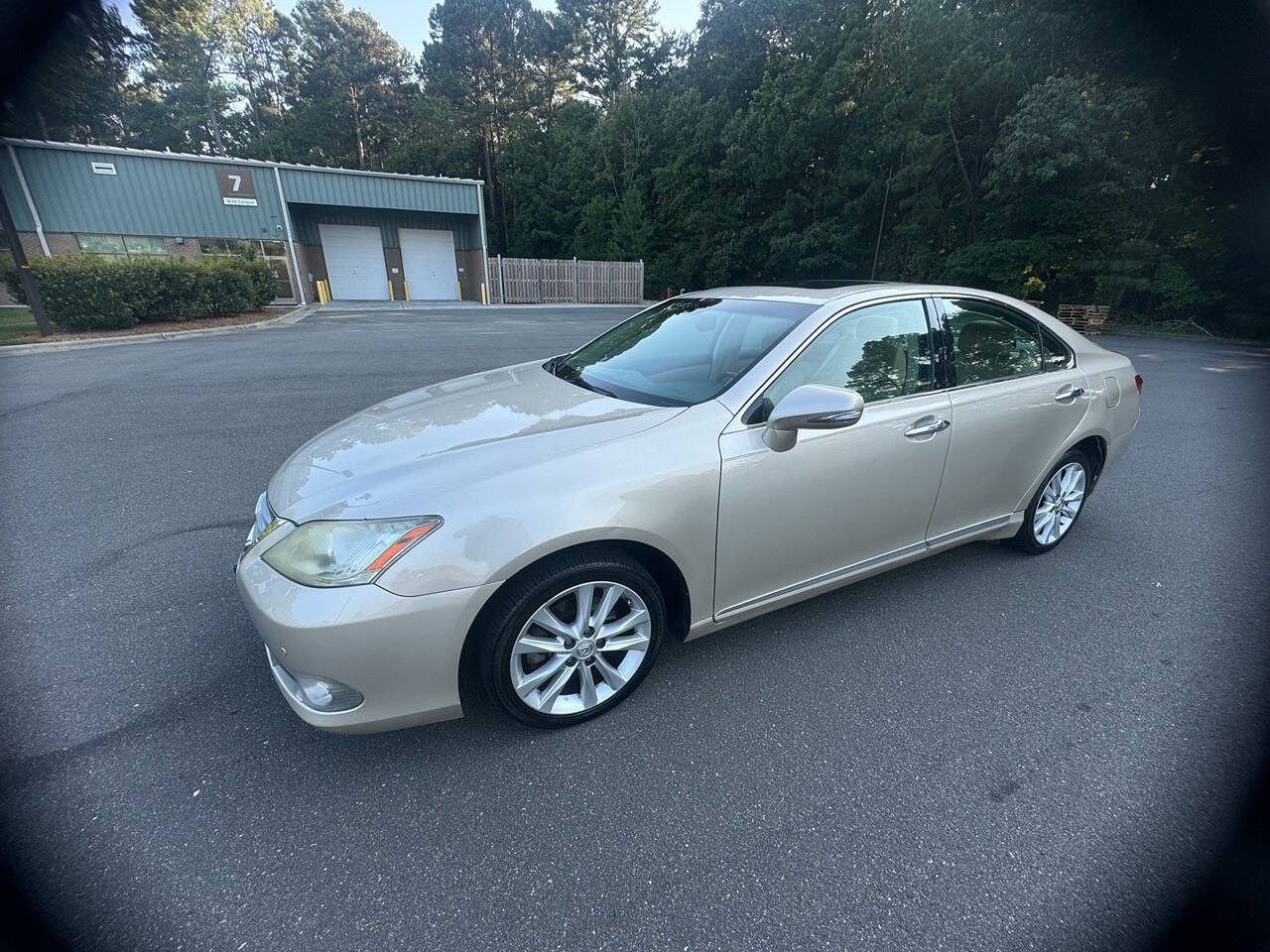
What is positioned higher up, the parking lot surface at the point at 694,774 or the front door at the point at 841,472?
the front door at the point at 841,472

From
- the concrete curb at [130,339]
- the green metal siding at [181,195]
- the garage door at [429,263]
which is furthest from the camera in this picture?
the garage door at [429,263]

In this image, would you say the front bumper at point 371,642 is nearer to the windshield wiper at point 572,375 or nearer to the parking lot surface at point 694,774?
the parking lot surface at point 694,774

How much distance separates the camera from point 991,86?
19.7 meters

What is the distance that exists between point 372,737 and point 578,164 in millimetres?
37011

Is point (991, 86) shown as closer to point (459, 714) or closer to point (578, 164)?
point (578, 164)

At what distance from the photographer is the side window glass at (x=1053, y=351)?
3316 mm

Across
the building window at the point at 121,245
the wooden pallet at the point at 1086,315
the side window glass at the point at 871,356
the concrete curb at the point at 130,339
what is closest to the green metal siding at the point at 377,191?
the building window at the point at 121,245

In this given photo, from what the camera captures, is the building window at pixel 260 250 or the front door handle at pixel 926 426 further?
the building window at pixel 260 250

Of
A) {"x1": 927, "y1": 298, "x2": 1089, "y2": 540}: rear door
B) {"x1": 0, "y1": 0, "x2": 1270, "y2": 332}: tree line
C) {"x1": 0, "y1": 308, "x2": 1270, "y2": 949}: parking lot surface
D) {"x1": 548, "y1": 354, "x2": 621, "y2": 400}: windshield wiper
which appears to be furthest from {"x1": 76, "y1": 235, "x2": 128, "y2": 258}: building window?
{"x1": 927, "y1": 298, "x2": 1089, "y2": 540}: rear door

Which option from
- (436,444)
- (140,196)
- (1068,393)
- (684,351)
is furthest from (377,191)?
(1068,393)

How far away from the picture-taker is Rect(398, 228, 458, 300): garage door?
26609mm

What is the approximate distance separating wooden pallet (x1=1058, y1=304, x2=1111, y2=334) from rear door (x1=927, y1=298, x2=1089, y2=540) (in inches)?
724

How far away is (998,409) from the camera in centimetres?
294

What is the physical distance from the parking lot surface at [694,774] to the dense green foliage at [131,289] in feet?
37.3
